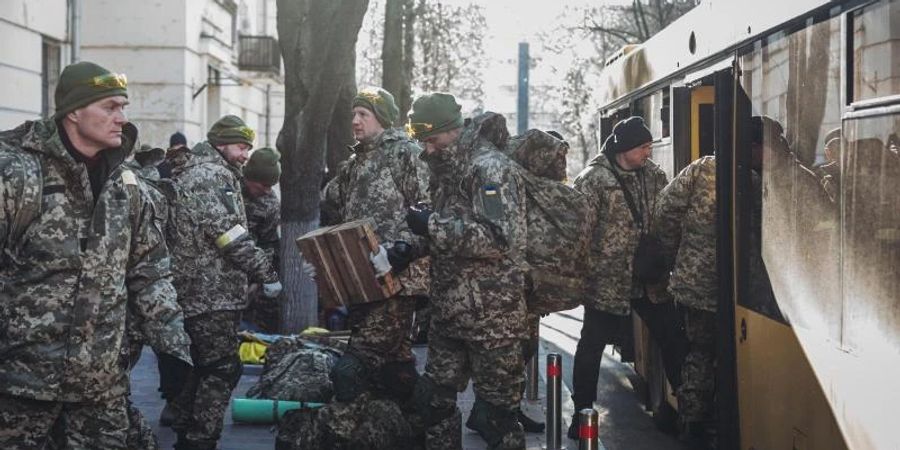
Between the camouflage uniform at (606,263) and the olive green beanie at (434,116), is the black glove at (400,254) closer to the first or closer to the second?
the olive green beanie at (434,116)

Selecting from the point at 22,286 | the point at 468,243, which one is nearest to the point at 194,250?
the point at 468,243

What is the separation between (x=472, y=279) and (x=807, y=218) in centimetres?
177

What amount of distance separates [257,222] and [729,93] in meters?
4.56

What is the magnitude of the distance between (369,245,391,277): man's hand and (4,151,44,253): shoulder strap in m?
2.34

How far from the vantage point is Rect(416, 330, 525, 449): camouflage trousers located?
6.69m

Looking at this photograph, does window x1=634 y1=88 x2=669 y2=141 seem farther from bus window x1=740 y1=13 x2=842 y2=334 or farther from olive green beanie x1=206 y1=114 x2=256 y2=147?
olive green beanie x1=206 y1=114 x2=256 y2=147

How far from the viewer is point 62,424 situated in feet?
15.9

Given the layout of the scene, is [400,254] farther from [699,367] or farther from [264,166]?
[264,166]

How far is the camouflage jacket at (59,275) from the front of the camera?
4637 mm

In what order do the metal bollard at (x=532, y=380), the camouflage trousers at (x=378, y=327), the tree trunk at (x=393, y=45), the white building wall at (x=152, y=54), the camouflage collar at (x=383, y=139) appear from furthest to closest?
the white building wall at (x=152, y=54)
the tree trunk at (x=393, y=45)
the metal bollard at (x=532, y=380)
the camouflage collar at (x=383, y=139)
the camouflage trousers at (x=378, y=327)

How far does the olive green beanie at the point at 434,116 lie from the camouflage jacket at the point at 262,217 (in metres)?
3.42

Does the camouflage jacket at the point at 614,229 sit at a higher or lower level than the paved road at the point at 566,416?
higher

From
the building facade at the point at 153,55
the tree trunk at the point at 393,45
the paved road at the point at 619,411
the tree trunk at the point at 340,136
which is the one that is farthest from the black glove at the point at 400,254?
the tree trunk at the point at 393,45

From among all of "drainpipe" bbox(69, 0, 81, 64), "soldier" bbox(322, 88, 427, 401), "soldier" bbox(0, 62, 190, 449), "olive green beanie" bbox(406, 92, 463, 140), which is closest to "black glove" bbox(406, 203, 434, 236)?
"olive green beanie" bbox(406, 92, 463, 140)
